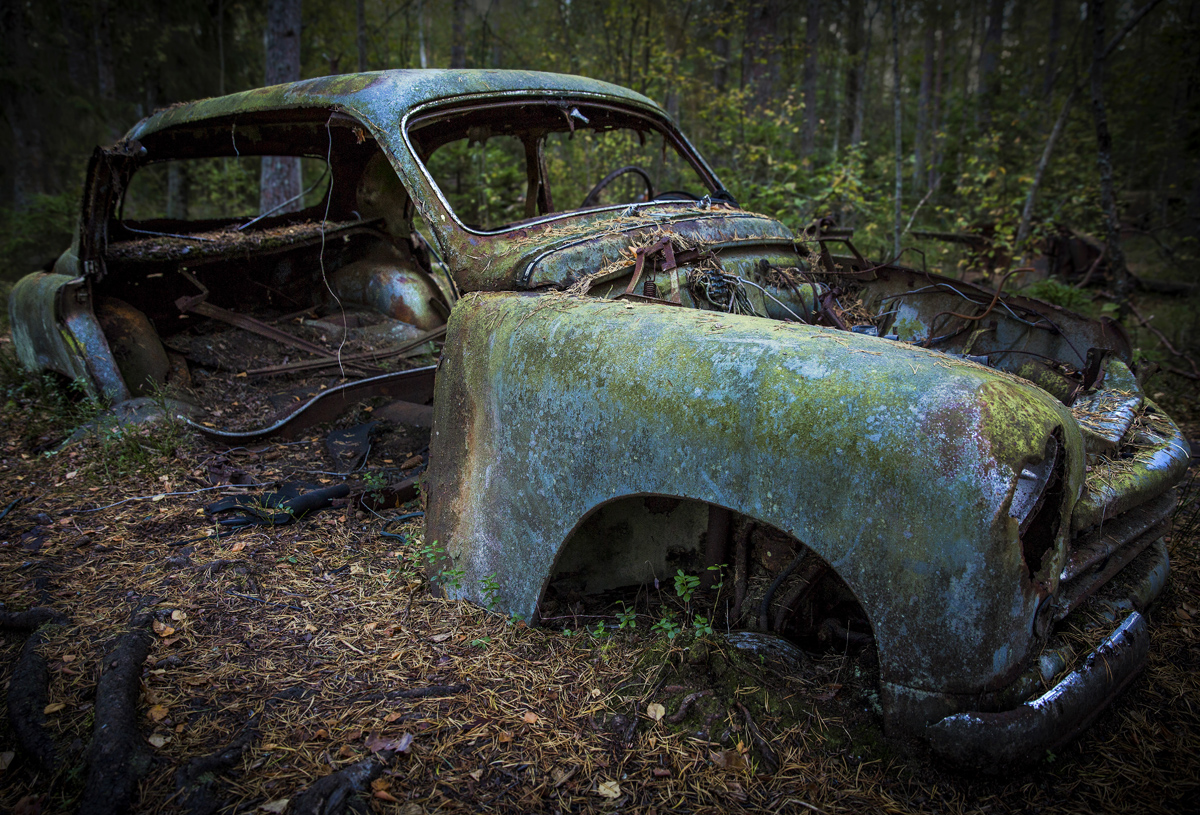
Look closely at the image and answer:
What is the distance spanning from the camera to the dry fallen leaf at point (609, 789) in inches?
59.6

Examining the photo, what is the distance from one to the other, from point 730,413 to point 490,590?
1.00 m

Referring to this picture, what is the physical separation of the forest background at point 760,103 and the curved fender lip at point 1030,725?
518 centimetres

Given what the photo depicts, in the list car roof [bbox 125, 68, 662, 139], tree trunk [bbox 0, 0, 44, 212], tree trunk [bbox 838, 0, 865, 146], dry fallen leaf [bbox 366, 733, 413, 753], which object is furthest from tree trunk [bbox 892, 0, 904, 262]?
tree trunk [bbox 0, 0, 44, 212]

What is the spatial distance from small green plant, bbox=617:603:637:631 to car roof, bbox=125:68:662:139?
200 centimetres

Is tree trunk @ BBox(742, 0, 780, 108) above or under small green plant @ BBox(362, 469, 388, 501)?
above

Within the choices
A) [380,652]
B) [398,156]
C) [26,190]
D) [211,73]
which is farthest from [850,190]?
[26,190]

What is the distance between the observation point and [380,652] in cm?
204

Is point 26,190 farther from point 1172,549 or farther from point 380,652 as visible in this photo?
point 1172,549

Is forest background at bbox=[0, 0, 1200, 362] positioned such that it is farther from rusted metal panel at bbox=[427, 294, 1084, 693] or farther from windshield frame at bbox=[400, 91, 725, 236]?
rusted metal panel at bbox=[427, 294, 1084, 693]

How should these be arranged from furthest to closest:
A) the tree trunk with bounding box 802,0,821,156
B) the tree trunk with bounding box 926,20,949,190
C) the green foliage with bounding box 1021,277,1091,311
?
the tree trunk with bounding box 926,20,949,190 < the tree trunk with bounding box 802,0,821,156 < the green foliage with bounding box 1021,277,1091,311

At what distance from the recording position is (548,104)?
2920mm

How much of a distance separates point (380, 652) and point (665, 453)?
3.84 feet

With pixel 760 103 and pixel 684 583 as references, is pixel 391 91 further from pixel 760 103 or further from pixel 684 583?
pixel 760 103

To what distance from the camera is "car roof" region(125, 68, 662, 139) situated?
2588 mm
